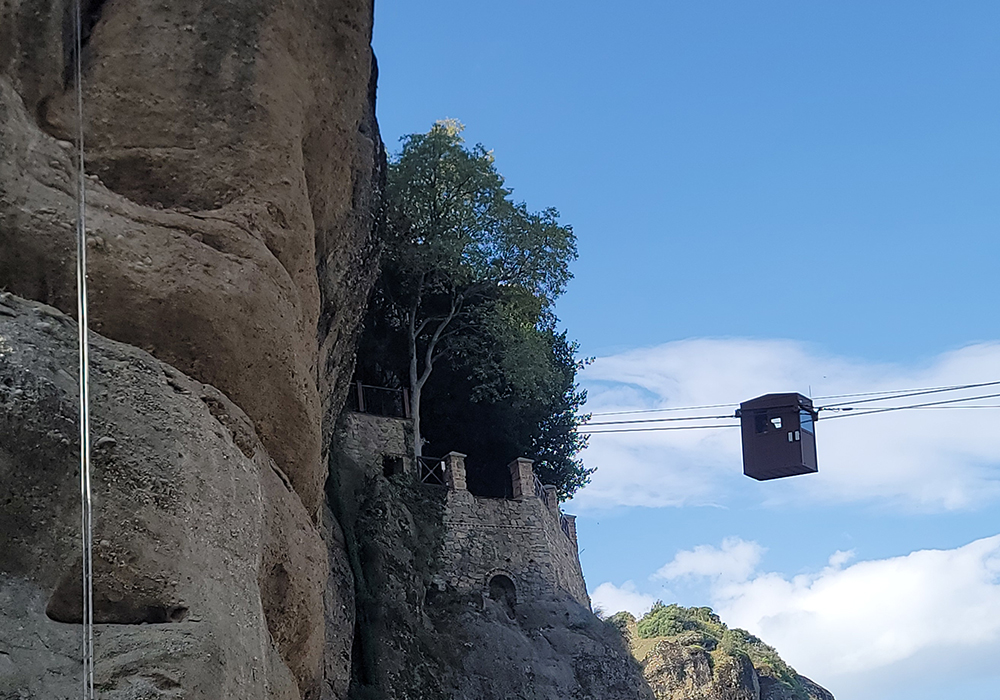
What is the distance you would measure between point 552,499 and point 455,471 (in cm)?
357

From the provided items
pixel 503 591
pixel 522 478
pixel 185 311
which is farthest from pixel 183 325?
pixel 522 478

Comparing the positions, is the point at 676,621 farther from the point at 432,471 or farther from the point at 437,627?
the point at 437,627

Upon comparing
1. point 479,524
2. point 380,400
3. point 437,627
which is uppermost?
point 380,400

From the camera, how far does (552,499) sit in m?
31.8

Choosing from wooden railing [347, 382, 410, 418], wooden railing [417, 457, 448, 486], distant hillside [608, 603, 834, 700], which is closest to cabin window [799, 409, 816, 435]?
wooden railing [417, 457, 448, 486]

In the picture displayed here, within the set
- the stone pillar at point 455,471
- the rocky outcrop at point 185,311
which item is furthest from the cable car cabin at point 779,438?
the rocky outcrop at point 185,311

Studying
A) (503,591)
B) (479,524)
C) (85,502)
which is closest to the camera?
(85,502)

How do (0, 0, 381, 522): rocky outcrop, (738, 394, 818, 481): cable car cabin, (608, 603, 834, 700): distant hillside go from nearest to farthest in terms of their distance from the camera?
(0, 0, 381, 522): rocky outcrop
(738, 394, 818, 481): cable car cabin
(608, 603, 834, 700): distant hillside

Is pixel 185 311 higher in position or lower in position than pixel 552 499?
lower

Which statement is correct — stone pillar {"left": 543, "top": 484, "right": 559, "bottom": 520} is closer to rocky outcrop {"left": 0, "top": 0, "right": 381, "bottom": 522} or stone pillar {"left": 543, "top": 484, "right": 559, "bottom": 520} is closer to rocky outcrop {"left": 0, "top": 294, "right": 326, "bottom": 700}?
rocky outcrop {"left": 0, "top": 0, "right": 381, "bottom": 522}

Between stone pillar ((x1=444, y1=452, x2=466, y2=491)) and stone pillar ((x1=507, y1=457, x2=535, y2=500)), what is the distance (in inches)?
67.0

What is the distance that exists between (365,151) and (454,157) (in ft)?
79.6

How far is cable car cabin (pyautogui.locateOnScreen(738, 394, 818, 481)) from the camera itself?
76.5 ft

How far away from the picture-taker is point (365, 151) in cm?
790
